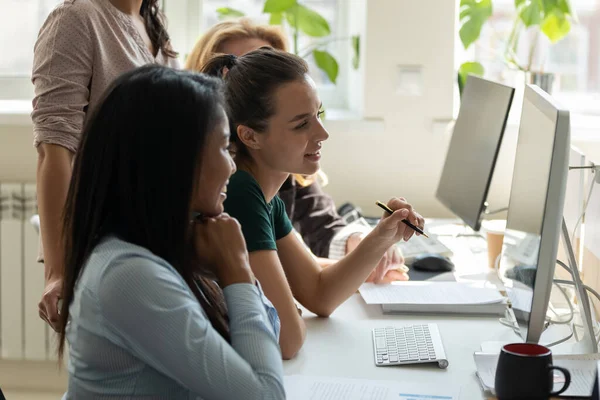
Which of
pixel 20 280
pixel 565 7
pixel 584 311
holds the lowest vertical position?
pixel 20 280

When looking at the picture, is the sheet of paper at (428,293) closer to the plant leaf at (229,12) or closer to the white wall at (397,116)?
the white wall at (397,116)

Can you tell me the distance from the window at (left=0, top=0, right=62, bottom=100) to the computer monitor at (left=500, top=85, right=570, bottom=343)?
220cm

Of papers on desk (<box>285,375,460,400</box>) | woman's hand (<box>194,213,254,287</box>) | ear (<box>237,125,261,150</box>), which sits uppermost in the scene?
ear (<box>237,125,261,150</box>)

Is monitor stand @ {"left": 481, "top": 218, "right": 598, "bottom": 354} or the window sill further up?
the window sill

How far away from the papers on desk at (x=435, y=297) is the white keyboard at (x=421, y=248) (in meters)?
0.30

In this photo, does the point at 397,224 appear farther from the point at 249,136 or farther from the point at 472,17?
the point at 472,17

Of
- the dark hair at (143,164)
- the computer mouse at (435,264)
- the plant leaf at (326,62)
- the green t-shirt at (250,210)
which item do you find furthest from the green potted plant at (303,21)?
the dark hair at (143,164)

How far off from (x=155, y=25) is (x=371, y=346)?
94 centimetres

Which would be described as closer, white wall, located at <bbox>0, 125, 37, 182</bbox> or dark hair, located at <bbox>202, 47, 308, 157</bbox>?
dark hair, located at <bbox>202, 47, 308, 157</bbox>

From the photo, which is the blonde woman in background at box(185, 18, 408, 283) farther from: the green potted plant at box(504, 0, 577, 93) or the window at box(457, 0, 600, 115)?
the window at box(457, 0, 600, 115)

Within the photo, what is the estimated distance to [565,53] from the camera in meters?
3.25

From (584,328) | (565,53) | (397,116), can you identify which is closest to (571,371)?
(584,328)

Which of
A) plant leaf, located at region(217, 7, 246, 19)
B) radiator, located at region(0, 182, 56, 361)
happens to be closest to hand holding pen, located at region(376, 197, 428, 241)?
plant leaf, located at region(217, 7, 246, 19)

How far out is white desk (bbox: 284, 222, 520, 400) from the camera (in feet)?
4.64
